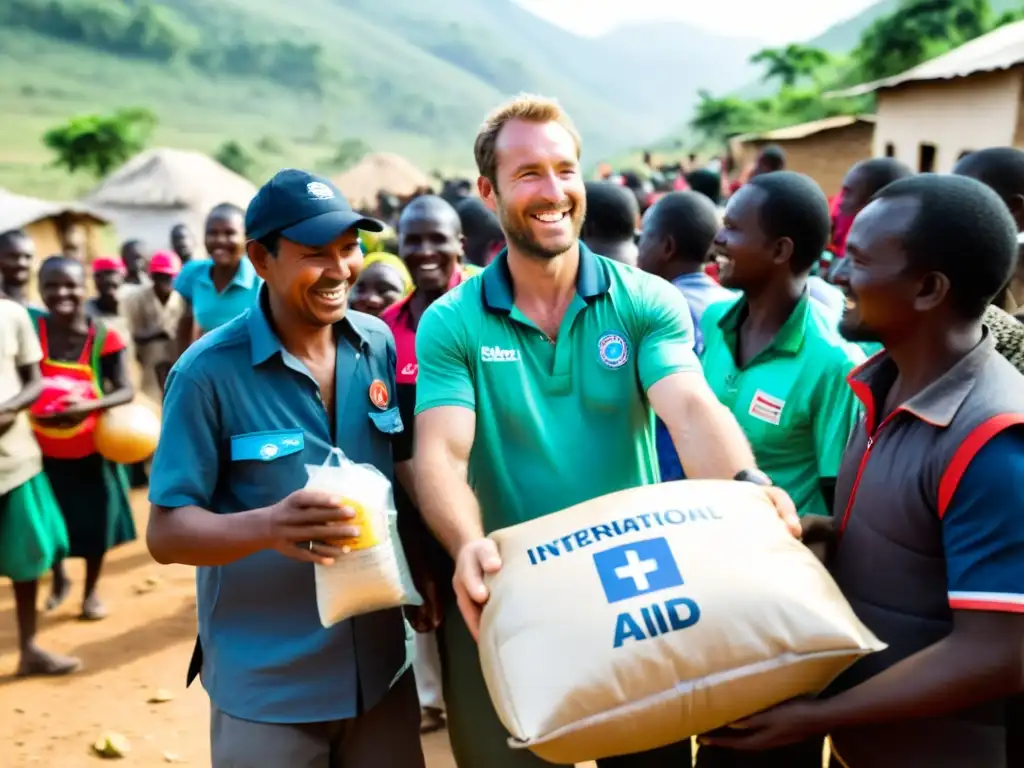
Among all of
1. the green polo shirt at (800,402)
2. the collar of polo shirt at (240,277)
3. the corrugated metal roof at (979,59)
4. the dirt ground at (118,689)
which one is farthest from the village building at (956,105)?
the dirt ground at (118,689)

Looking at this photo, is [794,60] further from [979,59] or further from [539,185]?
[539,185]

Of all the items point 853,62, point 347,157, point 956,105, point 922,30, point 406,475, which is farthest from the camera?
point 347,157

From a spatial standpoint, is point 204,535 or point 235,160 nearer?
point 204,535

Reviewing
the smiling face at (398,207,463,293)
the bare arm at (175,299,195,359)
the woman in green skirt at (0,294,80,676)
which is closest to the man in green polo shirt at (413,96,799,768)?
the smiling face at (398,207,463,293)

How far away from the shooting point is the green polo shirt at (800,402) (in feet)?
8.61

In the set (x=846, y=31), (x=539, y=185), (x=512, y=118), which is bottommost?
(x=539, y=185)

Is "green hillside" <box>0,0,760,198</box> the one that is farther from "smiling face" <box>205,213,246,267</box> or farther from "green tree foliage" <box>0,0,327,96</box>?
"smiling face" <box>205,213,246,267</box>

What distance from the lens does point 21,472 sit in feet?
14.1

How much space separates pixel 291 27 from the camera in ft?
343

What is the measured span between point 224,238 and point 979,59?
9.51m

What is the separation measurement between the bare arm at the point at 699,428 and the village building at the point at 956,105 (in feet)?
30.8

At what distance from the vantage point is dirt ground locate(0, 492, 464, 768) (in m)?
3.92

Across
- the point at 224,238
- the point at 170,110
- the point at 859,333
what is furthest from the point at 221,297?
the point at 170,110

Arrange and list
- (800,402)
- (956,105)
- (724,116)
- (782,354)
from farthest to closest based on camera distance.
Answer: (724,116)
(956,105)
(782,354)
(800,402)
